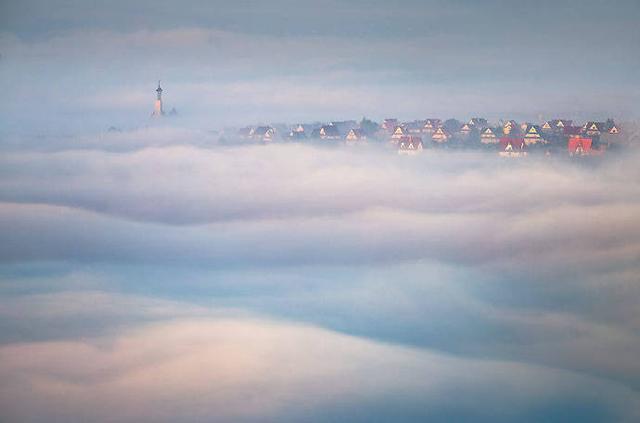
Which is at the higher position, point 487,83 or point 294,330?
point 487,83

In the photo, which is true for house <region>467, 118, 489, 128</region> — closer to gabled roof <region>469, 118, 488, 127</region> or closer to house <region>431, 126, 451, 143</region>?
gabled roof <region>469, 118, 488, 127</region>

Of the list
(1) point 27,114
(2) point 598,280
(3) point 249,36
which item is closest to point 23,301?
(1) point 27,114

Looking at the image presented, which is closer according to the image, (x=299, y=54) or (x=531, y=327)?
(x=531, y=327)

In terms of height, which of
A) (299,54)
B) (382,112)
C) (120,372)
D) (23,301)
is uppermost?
(299,54)

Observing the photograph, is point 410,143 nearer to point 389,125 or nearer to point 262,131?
point 389,125

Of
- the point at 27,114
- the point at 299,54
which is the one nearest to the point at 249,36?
the point at 299,54

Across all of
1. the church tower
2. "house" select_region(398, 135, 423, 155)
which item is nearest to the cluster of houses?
"house" select_region(398, 135, 423, 155)

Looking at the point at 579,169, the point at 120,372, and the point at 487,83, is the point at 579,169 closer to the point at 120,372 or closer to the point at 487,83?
the point at 487,83
